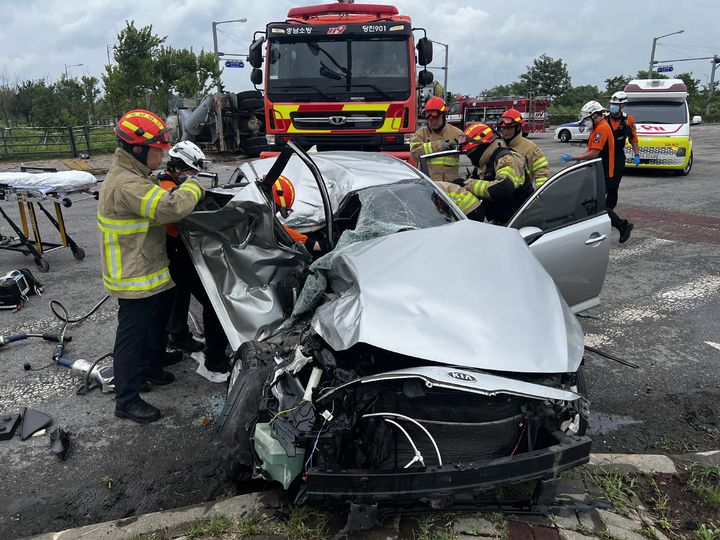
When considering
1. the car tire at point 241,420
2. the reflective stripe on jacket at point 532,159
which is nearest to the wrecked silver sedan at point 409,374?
the car tire at point 241,420

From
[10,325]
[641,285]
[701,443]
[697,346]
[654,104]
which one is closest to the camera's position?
[701,443]

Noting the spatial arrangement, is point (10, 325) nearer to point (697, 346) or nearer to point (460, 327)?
point (460, 327)

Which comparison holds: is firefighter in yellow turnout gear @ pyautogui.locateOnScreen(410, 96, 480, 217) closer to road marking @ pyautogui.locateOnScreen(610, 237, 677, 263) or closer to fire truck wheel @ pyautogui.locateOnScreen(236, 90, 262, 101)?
road marking @ pyautogui.locateOnScreen(610, 237, 677, 263)

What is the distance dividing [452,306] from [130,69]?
2512 centimetres

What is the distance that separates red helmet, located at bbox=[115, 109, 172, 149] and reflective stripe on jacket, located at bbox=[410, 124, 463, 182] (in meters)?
3.02

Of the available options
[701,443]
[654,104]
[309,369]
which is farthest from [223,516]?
[654,104]

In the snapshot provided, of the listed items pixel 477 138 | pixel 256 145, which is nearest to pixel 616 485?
pixel 477 138

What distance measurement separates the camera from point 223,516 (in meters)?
2.51

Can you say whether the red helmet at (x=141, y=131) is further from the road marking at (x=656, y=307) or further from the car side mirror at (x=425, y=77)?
the car side mirror at (x=425, y=77)

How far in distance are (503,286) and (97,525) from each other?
2212mm

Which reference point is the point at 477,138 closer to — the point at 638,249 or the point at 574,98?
the point at 638,249

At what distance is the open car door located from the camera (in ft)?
13.0

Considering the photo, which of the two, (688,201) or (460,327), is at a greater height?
(460,327)

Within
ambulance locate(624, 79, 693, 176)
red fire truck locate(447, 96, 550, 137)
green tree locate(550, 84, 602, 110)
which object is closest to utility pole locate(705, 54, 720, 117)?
green tree locate(550, 84, 602, 110)
